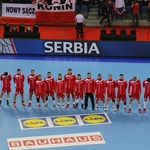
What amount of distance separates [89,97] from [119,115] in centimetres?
169

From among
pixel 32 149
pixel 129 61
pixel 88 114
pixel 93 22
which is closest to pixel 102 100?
pixel 88 114

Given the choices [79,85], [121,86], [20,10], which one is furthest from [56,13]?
[121,86]

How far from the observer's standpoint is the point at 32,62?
974 inches

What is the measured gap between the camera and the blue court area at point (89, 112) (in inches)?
646

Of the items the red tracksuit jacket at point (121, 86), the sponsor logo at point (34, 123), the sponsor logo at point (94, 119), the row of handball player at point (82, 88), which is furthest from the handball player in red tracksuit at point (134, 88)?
the sponsor logo at point (34, 123)

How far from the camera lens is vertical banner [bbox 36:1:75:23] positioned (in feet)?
92.7

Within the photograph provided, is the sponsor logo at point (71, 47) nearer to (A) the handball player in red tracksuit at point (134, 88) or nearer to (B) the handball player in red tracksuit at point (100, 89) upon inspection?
(B) the handball player in red tracksuit at point (100, 89)

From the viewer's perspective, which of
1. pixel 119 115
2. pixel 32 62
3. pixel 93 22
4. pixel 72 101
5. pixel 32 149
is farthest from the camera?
pixel 93 22

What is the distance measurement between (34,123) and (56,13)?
12018 mm

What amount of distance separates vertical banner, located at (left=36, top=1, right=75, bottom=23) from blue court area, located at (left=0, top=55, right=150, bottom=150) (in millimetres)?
4205

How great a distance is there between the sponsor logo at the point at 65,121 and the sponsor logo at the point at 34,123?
1.36 ft

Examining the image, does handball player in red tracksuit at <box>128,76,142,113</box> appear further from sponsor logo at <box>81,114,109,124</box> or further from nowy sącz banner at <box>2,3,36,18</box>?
nowy sącz banner at <box>2,3,36,18</box>

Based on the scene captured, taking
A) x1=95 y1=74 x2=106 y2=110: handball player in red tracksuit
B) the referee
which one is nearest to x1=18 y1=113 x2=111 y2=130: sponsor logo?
x1=95 y1=74 x2=106 y2=110: handball player in red tracksuit

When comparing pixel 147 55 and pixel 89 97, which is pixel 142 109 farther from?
pixel 147 55
